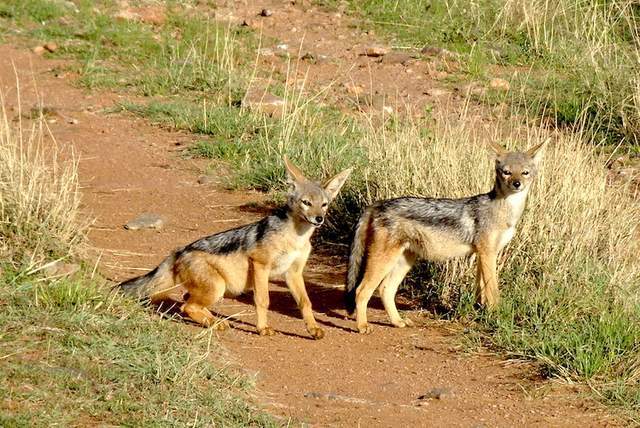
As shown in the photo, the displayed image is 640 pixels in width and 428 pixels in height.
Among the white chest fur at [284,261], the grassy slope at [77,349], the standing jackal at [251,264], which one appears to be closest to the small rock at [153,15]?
the grassy slope at [77,349]

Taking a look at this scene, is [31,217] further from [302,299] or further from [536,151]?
[536,151]

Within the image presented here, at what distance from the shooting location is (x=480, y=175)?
892cm

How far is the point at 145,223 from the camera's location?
9.71 m

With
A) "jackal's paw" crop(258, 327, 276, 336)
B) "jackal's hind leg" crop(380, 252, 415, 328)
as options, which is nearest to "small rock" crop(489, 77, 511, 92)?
"jackal's hind leg" crop(380, 252, 415, 328)

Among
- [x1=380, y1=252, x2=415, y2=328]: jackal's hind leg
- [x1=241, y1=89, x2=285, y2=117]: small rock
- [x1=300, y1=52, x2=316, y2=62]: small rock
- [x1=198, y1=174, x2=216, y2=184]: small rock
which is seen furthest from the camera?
[x1=300, y1=52, x2=316, y2=62]: small rock

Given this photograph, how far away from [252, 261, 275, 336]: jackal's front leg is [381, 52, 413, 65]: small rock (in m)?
8.10

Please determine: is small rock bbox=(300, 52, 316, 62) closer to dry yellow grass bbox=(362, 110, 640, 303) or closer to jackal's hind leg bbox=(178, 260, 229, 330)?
dry yellow grass bbox=(362, 110, 640, 303)

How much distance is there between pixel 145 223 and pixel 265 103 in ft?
11.9

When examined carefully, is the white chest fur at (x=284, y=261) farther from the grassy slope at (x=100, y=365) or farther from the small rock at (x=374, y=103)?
the small rock at (x=374, y=103)

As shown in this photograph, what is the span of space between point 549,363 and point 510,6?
9.30 metres

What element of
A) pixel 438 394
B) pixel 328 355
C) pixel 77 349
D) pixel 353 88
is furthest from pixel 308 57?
pixel 77 349

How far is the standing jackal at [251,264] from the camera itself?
7.48m

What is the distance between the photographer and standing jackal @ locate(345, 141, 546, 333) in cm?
786

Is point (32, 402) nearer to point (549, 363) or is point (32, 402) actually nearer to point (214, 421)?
point (214, 421)
